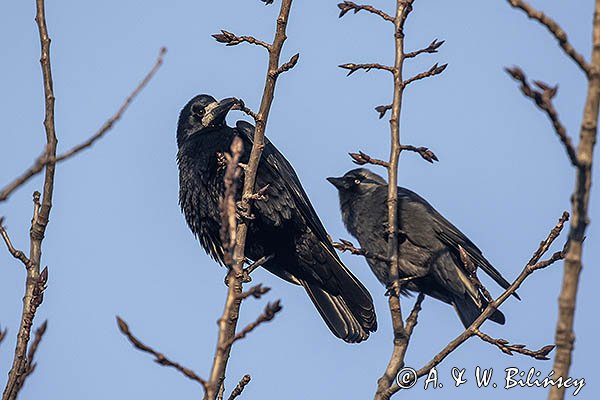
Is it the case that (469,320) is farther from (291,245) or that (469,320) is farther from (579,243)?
(579,243)

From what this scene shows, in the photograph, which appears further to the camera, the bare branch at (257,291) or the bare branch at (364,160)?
the bare branch at (364,160)

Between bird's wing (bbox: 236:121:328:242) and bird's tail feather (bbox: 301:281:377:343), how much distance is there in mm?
504

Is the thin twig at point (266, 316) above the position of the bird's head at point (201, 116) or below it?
below

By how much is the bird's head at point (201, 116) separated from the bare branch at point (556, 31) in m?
4.69

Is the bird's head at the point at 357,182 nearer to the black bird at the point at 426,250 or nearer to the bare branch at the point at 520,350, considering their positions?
the black bird at the point at 426,250

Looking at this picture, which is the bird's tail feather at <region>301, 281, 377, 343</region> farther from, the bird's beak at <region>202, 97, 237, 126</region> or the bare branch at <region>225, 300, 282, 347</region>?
the bare branch at <region>225, 300, 282, 347</region>

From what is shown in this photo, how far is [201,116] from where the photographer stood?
7.14m

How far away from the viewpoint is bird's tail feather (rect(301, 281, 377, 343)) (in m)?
6.71

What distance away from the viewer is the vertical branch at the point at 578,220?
6.86ft

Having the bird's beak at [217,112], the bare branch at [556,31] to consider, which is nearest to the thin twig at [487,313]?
the bare branch at [556,31]

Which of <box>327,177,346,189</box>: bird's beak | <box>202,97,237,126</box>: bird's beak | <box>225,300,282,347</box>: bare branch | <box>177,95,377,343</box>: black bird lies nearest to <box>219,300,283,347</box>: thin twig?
<box>225,300,282,347</box>: bare branch

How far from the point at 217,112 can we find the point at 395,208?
2.88 m

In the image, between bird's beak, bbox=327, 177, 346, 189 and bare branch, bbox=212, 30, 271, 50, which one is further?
bird's beak, bbox=327, 177, 346, 189

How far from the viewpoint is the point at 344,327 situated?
673 cm
